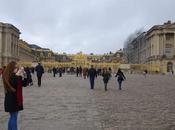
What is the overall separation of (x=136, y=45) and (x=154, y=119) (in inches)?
6446

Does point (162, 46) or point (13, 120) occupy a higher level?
point (162, 46)

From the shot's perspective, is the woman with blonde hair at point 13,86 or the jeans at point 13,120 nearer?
the woman with blonde hair at point 13,86

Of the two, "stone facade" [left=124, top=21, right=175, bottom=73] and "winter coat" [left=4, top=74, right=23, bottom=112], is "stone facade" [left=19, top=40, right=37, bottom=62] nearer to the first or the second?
"stone facade" [left=124, top=21, right=175, bottom=73]

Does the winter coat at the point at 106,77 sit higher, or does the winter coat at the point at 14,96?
the winter coat at the point at 106,77

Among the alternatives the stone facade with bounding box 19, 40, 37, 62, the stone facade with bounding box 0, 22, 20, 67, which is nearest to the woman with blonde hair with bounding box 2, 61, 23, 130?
the stone facade with bounding box 0, 22, 20, 67

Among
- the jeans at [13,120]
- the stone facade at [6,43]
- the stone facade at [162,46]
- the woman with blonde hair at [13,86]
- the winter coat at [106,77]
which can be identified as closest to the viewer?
the woman with blonde hair at [13,86]

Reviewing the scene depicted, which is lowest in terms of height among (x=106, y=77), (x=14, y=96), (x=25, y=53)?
(x=14, y=96)

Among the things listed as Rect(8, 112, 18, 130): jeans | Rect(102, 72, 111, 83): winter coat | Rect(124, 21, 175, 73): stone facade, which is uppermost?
Rect(124, 21, 175, 73): stone facade

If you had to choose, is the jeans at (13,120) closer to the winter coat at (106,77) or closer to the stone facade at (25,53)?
the winter coat at (106,77)

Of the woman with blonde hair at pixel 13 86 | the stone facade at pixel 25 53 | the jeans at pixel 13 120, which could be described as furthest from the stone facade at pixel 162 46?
the woman with blonde hair at pixel 13 86

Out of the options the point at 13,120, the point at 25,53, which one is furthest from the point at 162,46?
the point at 13,120

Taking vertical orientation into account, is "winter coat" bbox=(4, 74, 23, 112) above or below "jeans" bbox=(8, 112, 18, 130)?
above

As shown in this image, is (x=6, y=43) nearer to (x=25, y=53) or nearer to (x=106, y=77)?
(x=25, y=53)

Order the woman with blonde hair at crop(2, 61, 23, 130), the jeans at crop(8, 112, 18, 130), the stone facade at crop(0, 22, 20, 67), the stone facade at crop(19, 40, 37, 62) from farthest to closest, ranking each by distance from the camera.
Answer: the stone facade at crop(19, 40, 37, 62) → the stone facade at crop(0, 22, 20, 67) → the jeans at crop(8, 112, 18, 130) → the woman with blonde hair at crop(2, 61, 23, 130)
